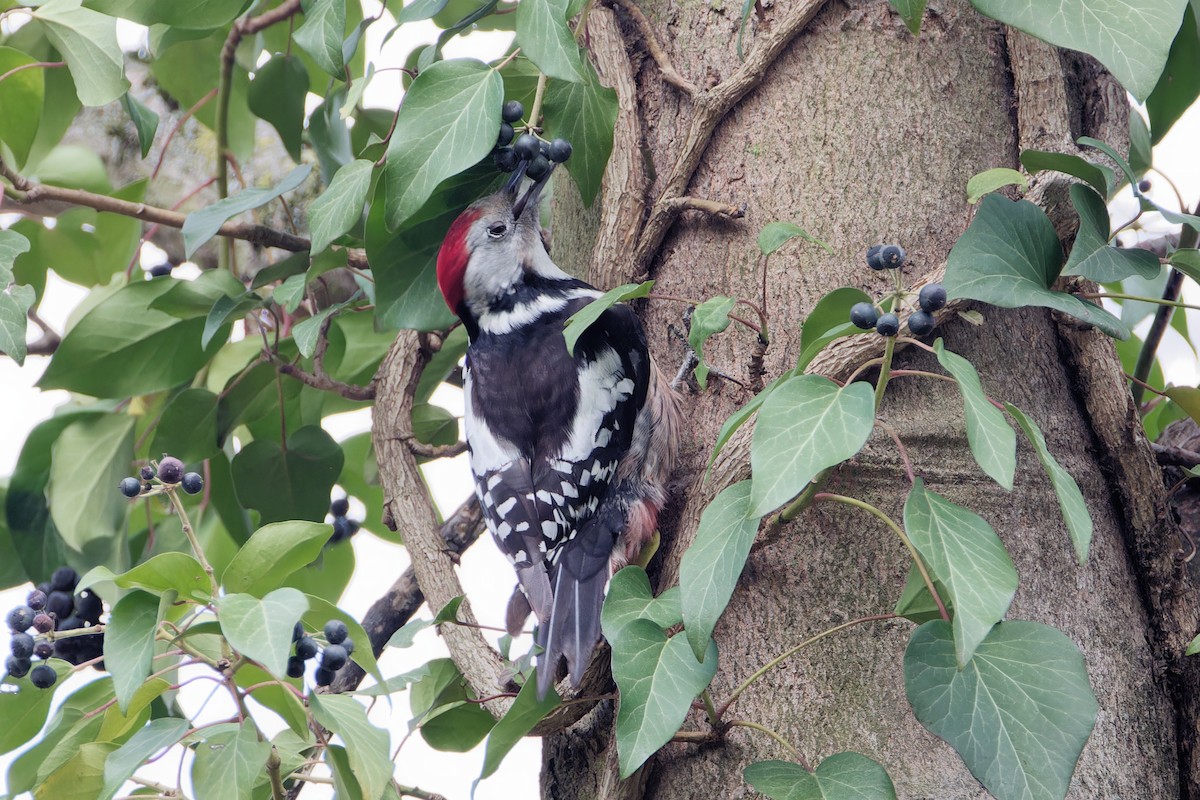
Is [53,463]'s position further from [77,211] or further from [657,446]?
[657,446]

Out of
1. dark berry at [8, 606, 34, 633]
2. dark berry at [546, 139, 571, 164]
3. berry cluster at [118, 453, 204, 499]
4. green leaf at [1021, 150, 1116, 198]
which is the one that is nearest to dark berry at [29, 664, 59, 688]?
dark berry at [8, 606, 34, 633]

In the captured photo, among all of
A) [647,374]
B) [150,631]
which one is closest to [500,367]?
[647,374]

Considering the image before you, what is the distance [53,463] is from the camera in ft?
6.47

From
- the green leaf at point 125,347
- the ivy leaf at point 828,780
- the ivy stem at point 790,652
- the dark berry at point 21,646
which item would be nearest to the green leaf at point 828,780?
the ivy leaf at point 828,780

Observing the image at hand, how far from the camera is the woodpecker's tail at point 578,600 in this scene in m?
1.44

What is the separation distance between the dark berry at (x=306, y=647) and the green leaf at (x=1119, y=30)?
1.13 meters

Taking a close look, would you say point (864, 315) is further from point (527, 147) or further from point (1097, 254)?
point (527, 147)

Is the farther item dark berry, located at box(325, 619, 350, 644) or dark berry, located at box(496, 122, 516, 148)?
dark berry, located at box(496, 122, 516, 148)

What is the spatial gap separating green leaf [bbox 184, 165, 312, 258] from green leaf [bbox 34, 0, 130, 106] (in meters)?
0.22

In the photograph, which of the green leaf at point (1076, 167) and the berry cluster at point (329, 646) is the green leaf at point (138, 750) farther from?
the green leaf at point (1076, 167)

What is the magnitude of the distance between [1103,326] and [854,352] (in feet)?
0.95

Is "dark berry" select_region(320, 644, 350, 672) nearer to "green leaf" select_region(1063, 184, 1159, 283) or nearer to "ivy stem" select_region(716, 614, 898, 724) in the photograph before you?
"ivy stem" select_region(716, 614, 898, 724)

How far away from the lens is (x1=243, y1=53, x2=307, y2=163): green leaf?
2.10m

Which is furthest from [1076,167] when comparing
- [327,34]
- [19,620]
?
[19,620]
